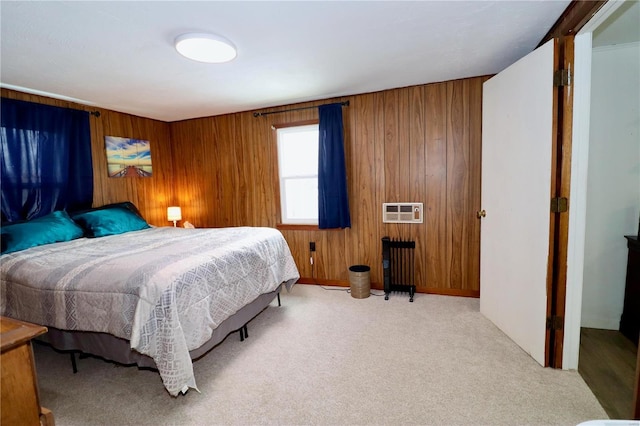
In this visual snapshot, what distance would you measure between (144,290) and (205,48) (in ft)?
5.24

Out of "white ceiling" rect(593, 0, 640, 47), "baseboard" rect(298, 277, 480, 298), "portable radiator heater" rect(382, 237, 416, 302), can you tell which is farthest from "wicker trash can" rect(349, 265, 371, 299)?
"white ceiling" rect(593, 0, 640, 47)

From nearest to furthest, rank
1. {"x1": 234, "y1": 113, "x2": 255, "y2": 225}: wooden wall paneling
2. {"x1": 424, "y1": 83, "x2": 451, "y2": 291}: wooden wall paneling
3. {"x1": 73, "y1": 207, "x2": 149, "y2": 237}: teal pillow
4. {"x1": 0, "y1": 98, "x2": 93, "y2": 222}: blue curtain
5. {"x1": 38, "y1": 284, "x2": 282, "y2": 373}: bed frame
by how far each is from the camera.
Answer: {"x1": 38, "y1": 284, "x2": 282, "y2": 373}: bed frame
{"x1": 0, "y1": 98, "x2": 93, "y2": 222}: blue curtain
{"x1": 73, "y1": 207, "x2": 149, "y2": 237}: teal pillow
{"x1": 424, "y1": 83, "x2": 451, "y2": 291}: wooden wall paneling
{"x1": 234, "y1": 113, "x2": 255, "y2": 225}: wooden wall paneling

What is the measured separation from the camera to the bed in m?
1.66

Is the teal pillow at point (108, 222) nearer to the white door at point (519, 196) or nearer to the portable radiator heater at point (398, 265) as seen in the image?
the portable radiator heater at point (398, 265)

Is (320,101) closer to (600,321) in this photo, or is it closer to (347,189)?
(347,189)

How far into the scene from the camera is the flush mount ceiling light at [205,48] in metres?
1.93

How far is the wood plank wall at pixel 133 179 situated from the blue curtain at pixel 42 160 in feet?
0.35

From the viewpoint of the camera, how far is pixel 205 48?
206cm

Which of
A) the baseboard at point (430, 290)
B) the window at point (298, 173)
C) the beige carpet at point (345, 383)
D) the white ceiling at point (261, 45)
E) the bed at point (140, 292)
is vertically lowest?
the beige carpet at point (345, 383)

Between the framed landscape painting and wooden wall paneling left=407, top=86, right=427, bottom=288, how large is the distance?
3406 mm

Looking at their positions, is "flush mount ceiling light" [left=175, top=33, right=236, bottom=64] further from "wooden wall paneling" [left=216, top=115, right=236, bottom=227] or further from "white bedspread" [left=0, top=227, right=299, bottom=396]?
"wooden wall paneling" [left=216, top=115, right=236, bottom=227]

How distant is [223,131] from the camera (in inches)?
162

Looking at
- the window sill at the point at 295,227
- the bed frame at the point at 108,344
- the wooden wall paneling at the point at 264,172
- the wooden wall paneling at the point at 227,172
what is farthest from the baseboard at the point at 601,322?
the wooden wall paneling at the point at 227,172

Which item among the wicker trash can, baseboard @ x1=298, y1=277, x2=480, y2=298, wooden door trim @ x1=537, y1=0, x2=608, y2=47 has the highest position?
wooden door trim @ x1=537, y1=0, x2=608, y2=47
